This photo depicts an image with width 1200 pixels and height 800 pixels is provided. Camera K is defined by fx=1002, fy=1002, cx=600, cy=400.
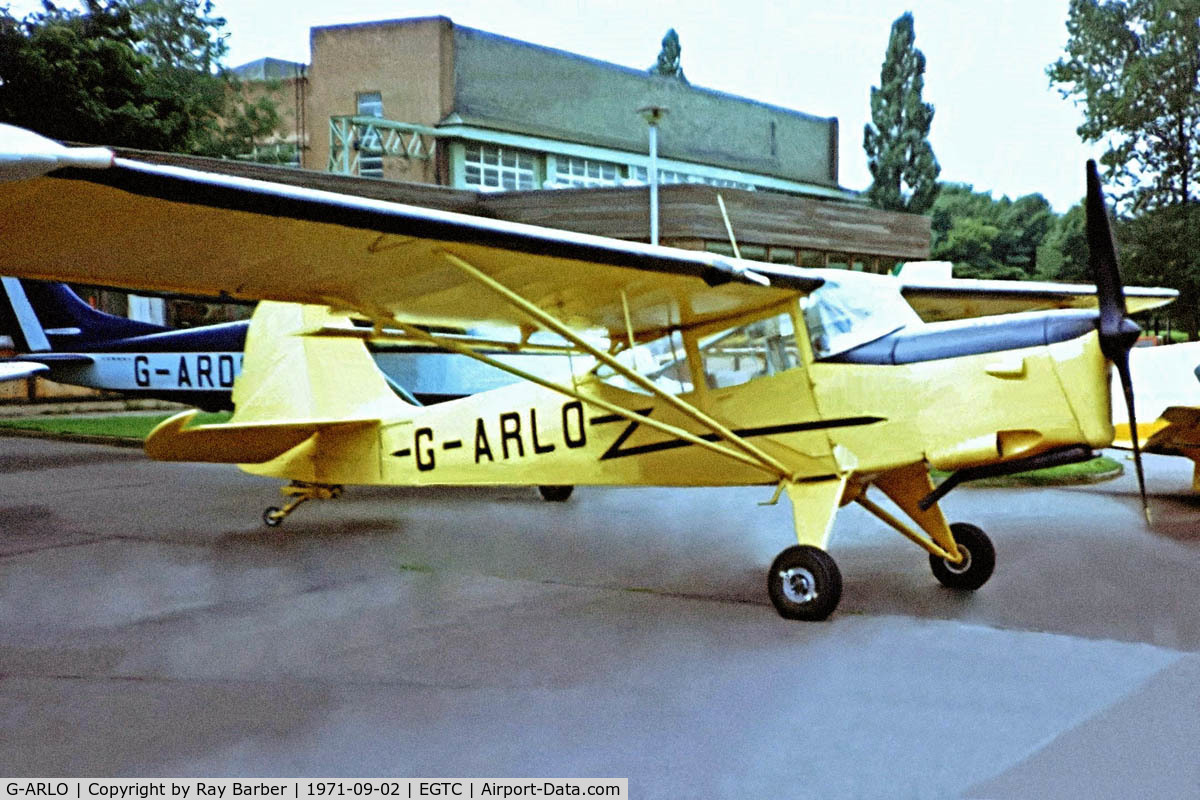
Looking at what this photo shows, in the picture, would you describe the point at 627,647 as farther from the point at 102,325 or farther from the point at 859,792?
the point at 102,325

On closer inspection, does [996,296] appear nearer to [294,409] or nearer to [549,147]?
[294,409]

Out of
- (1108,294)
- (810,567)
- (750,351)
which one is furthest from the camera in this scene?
(750,351)

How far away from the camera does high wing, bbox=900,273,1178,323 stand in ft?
30.1

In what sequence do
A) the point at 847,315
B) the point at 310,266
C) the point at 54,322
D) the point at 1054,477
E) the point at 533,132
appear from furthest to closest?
the point at 533,132 < the point at 54,322 < the point at 1054,477 < the point at 847,315 < the point at 310,266

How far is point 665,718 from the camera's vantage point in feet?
14.7

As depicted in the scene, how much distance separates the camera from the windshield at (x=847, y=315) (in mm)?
6516

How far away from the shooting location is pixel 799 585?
6082 mm

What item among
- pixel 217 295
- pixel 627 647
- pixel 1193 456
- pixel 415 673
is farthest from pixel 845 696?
pixel 1193 456

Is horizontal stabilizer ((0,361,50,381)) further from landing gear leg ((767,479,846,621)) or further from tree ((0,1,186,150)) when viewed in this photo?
tree ((0,1,186,150))

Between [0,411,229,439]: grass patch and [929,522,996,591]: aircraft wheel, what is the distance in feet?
45.1

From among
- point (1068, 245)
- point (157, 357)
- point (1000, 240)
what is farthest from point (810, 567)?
point (1000, 240)

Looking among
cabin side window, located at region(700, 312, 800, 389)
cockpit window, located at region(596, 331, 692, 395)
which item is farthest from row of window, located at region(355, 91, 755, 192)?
cabin side window, located at region(700, 312, 800, 389)

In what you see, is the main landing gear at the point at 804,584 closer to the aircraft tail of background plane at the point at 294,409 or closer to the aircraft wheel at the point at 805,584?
the aircraft wheel at the point at 805,584

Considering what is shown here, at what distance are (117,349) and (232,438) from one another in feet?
29.2
